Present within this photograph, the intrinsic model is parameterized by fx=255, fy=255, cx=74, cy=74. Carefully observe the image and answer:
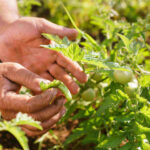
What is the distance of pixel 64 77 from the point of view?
1.65 metres

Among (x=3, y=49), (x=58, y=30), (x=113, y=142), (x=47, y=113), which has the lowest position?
(x=113, y=142)

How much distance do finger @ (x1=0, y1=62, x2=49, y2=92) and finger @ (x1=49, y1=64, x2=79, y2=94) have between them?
0.98 ft

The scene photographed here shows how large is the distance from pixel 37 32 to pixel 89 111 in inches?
25.6

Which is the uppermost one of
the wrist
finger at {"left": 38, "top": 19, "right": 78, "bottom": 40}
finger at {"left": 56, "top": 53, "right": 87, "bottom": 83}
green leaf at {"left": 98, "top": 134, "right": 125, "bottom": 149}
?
finger at {"left": 38, "top": 19, "right": 78, "bottom": 40}

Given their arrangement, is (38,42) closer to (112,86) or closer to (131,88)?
(112,86)

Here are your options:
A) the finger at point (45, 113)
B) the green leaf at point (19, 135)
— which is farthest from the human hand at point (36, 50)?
the green leaf at point (19, 135)

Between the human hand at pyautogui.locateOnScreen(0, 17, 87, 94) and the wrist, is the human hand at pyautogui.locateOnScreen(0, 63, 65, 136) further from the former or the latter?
the wrist

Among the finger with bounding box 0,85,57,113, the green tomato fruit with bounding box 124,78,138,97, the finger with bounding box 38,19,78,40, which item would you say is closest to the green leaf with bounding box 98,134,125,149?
the green tomato fruit with bounding box 124,78,138,97

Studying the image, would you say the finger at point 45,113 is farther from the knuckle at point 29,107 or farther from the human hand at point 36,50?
the human hand at point 36,50

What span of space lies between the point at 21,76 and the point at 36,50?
18.1 inches

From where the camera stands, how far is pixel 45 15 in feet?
14.4

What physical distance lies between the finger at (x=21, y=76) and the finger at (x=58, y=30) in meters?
0.39

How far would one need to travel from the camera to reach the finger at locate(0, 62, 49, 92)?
4.40 ft

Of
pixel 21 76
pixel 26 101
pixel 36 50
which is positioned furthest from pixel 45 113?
pixel 36 50
